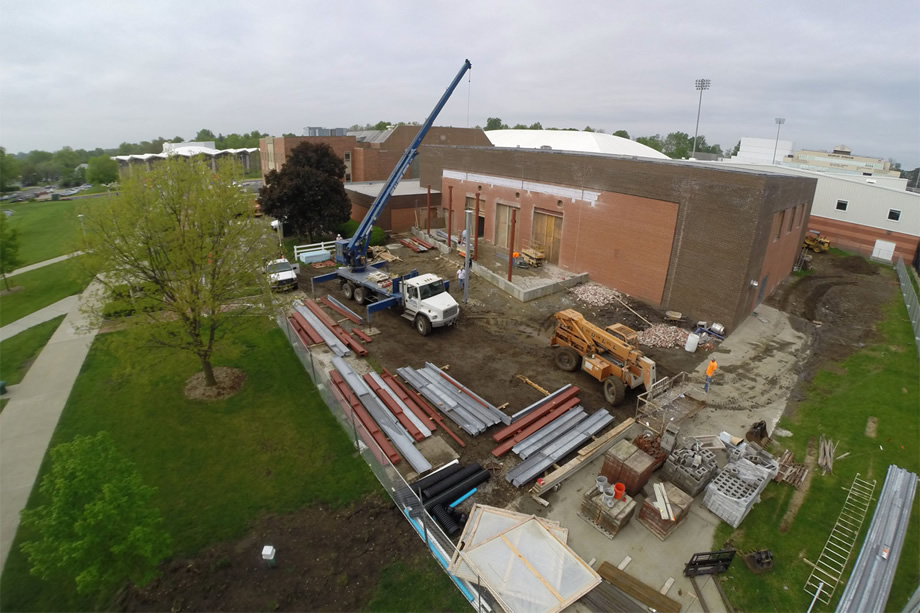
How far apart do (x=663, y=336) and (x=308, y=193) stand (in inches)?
956

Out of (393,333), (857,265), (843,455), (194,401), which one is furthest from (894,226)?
(194,401)

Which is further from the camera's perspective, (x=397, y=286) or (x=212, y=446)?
(x=397, y=286)

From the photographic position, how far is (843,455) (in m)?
12.9

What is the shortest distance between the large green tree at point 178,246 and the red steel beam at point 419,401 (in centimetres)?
564

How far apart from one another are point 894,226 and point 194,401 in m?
47.8

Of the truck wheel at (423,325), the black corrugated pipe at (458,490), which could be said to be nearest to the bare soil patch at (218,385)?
the truck wheel at (423,325)

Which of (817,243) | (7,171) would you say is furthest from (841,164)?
(7,171)

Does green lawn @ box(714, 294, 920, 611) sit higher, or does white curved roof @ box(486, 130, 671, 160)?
white curved roof @ box(486, 130, 671, 160)

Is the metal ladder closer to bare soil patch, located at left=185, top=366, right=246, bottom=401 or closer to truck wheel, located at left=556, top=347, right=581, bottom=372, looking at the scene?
truck wheel, located at left=556, top=347, right=581, bottom=372

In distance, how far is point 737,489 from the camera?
10.9m

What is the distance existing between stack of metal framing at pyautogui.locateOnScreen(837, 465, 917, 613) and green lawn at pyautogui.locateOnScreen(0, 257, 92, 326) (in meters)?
28.5

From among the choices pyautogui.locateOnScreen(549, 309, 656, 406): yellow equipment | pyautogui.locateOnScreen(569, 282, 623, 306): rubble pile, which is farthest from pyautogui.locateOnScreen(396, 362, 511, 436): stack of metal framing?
pyautogui.locateOnScreen(569, 282, 623, 306): rubble pile

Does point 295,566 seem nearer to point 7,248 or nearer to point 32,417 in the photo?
point 32,417

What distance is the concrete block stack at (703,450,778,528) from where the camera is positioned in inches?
410
